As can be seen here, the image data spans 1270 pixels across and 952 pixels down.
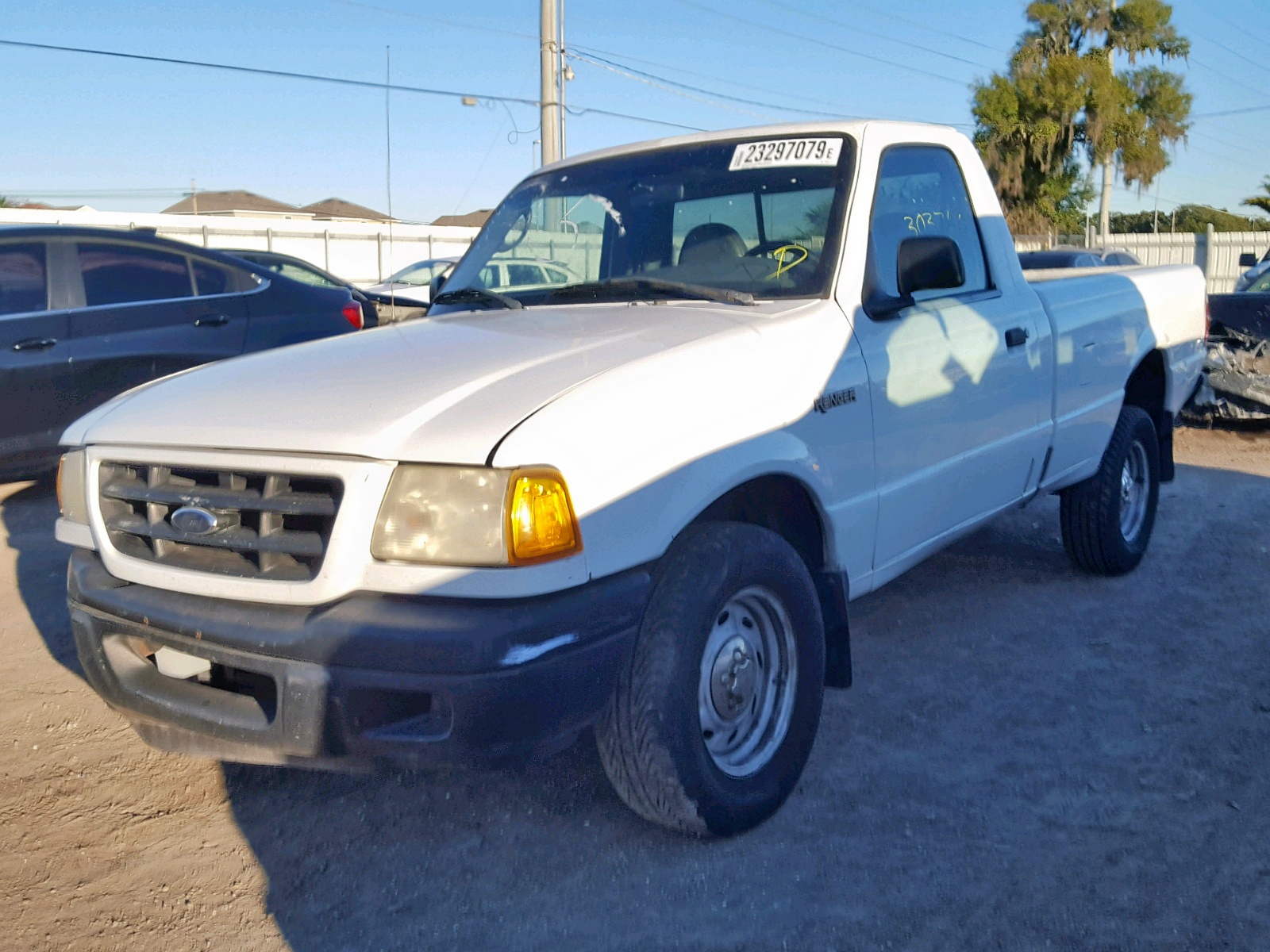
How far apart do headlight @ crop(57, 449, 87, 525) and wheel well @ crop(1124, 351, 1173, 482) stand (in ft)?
14.9

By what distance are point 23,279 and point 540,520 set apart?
5164 millimetres

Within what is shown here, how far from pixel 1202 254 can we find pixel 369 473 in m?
29.4

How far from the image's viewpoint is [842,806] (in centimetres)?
305

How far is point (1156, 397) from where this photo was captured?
5.60m

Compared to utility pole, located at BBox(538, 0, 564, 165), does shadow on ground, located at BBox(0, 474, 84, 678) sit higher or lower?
lower

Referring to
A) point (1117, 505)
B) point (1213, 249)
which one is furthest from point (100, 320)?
point (1213, 249)

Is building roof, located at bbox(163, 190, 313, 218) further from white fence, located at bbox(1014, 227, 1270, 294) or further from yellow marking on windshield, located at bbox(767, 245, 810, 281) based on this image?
yellow marking on windshield, located at bbox(767, 245, 810, 281)

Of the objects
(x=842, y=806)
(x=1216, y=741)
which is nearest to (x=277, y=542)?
(x=842, y=806)

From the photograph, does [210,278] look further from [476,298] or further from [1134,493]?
[1134,493]

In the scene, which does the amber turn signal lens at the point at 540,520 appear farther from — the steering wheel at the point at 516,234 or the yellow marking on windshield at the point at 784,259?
the steering wheel at the point at 516,234

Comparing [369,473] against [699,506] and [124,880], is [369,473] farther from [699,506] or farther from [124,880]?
[124,880]

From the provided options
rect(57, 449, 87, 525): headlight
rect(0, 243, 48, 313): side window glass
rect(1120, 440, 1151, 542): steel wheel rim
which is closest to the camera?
rect(57, 449, 87, 525): headlight

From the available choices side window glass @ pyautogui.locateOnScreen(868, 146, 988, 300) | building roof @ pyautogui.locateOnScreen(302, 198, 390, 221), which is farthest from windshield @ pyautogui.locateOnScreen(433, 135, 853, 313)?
building roof @ pyautogui.locateOnScreen(302, 198, 390, 221)

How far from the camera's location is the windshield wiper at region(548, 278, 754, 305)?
11.1 feet
